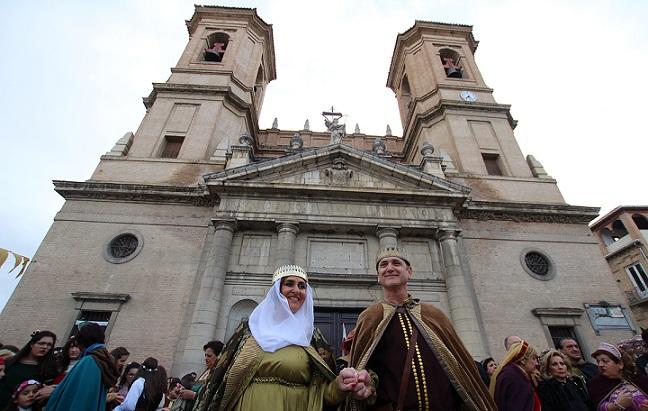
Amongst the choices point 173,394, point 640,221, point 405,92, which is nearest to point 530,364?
point 173,394

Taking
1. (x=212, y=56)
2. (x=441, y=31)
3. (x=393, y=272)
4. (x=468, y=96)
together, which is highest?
(x=441, y=31)

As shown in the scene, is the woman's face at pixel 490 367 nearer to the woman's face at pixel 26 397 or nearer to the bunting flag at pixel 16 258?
the woman's face at pixel 26 397

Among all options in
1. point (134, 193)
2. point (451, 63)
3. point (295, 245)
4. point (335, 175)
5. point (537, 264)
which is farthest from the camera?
point (451, 63)

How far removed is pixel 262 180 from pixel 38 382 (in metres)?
9.99

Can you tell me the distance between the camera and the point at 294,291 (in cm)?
329

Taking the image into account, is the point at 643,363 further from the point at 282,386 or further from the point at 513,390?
the point at 282,386

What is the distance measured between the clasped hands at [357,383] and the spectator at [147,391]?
4.02 m

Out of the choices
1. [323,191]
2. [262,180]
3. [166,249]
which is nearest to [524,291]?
[323,191]

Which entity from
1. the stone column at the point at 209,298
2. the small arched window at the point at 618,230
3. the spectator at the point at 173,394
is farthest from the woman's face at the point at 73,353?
the small arched window at the point at 618,230

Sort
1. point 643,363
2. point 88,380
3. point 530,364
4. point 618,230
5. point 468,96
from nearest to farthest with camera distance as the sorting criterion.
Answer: point 88,380 < point 530,364 < point 643,363 < point 468,96 < point 618,230

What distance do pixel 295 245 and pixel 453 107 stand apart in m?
12.8

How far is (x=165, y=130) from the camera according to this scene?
668 inches

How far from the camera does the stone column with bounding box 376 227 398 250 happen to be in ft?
40.7

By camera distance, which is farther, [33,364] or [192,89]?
[192,89]
